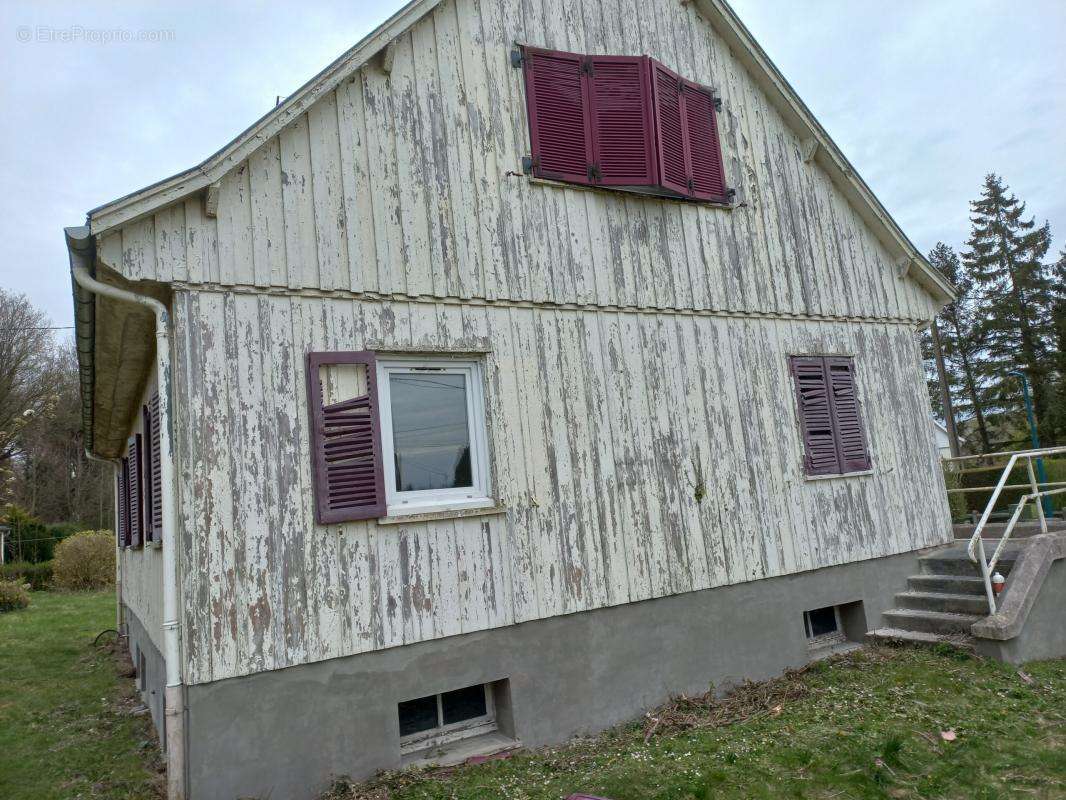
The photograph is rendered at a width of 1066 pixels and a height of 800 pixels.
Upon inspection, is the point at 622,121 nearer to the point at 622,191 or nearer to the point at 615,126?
the point at 615,126

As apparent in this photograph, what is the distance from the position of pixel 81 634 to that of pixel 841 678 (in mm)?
13599

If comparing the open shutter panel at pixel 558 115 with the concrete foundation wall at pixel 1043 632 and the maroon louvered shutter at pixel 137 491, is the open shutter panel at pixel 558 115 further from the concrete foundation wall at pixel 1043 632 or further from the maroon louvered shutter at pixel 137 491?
the concrete foundation wall at pixel 1043 632

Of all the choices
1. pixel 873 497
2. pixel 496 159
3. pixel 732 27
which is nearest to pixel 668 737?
pixel 873 497

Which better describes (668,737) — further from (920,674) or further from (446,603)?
(920,674)

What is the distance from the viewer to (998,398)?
117 feet

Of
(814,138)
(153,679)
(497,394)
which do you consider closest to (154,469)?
(153,679)

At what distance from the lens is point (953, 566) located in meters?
8.53

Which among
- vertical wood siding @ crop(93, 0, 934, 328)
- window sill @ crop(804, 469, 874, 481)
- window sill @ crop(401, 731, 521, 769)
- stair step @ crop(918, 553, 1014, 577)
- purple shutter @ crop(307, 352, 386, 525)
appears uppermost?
vertical wood siding @ crop(93, 0, 934, 328)

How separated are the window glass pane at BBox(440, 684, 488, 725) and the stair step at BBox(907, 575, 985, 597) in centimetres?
549

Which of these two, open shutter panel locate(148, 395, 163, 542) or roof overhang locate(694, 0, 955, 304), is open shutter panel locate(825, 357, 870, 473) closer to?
roof overhang locate(694, 0, 955, 304)

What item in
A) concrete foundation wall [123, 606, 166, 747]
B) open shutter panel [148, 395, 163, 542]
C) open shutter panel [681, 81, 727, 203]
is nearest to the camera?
concrete foundation wall [123, 606, 166, 747]

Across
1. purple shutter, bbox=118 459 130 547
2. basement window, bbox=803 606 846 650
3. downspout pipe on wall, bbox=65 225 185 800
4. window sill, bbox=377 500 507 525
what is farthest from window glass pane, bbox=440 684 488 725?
purple shutter, bbox=118 459 130 547

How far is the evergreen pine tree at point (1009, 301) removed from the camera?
35000 millimetres

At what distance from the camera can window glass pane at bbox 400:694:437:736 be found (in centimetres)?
575
